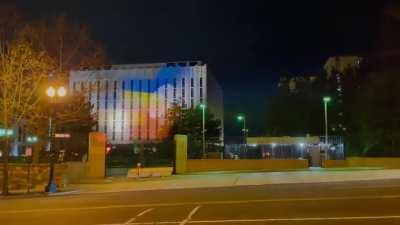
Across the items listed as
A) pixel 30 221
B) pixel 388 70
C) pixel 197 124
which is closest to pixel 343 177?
pixel 30 221

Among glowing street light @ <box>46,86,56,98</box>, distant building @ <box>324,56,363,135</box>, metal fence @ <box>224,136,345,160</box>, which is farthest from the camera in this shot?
distant building @ <box>324,56,363,135</box>

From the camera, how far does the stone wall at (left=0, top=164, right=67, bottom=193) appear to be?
34.1m

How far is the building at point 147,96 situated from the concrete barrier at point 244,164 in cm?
6634

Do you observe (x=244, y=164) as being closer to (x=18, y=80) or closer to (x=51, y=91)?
(x=18, y=80)

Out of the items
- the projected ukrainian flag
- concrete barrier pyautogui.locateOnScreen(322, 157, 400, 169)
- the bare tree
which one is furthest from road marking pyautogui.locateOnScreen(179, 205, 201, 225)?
the projected ukrainian flag

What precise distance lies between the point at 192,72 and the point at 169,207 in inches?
4042

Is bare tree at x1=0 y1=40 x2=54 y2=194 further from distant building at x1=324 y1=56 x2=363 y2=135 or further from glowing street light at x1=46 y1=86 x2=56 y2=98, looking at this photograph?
distant building at x1=324 y1=56 x2=363 y2=135

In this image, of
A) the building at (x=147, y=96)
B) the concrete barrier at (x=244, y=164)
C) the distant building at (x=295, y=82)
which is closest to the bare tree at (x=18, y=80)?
the concrete barrier at (x=244, y=164)

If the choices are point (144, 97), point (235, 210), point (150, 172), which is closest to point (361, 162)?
point (150, 172)

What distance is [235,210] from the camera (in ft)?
54.1

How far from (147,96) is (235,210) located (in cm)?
10932

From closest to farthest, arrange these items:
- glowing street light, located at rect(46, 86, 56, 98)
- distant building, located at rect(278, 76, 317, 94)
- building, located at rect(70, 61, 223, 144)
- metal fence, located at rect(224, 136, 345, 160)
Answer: glowing street light, located at rect(46, 86, 56, 98)
metal fence, located at rect(224, 136, 345, 160)
distant building, located at rect(278, 76, 317, 94)
building, located at rect(70, 61, 223, 144)

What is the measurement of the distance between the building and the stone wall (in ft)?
260

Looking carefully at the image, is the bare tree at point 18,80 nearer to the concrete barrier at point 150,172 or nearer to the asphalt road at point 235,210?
the concrete barrier at point 150,172
